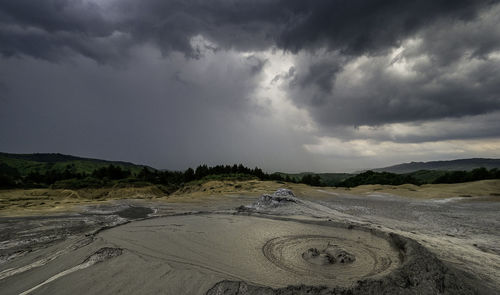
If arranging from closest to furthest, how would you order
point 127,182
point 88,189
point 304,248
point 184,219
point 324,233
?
1. point 304,248
2. point 324,233
3. point 184,219
4. point 88,189
5. point 127,182

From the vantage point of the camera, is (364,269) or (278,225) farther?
(278,225)

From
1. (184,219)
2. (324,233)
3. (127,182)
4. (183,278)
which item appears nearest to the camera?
(183,278)

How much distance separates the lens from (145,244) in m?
6.85

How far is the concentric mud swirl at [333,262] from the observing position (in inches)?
203

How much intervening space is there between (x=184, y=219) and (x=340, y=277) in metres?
7.79

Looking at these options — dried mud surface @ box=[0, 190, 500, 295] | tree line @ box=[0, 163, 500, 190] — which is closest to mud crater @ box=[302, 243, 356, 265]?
dried mud surface @ box=[0, 190, 500, 295]

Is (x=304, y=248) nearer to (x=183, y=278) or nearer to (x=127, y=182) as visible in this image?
(x=183, y=278)

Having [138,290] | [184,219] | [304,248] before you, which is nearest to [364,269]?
[304,248]

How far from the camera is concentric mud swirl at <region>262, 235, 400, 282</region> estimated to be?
16.9 ft

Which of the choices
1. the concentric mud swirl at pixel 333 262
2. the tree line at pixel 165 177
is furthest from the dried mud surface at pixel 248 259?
the tree line at pixel 165 177

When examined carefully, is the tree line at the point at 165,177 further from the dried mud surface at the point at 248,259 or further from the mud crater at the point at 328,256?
the mud crater at the point at 328,256

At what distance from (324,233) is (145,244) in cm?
609

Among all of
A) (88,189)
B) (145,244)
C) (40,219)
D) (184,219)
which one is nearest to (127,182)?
(88,189)

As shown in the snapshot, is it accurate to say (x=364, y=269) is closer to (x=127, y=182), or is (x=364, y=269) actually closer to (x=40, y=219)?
(x=40, y=219)
